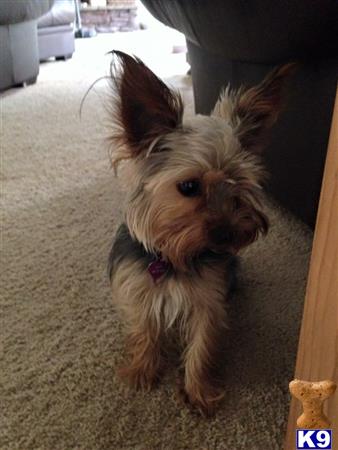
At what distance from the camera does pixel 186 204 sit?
37.9 inches

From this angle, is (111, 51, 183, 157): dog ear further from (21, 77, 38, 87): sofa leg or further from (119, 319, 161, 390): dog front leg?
(21, 77, 38, 87): sofa leg

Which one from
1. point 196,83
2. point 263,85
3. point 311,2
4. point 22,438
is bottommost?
point 22,438

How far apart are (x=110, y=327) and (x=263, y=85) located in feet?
2.31

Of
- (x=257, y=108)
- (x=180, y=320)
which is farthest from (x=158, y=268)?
(x=257, y=108)

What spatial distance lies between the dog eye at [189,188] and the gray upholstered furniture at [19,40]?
7.80ft

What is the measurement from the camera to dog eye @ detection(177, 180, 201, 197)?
3.15 ft

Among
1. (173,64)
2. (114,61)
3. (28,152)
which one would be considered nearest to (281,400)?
(114,61)

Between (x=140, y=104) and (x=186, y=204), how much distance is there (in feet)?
0.66

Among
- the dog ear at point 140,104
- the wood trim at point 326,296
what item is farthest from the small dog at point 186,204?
the wood trim at point 326,296

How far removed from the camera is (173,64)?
3883 mm

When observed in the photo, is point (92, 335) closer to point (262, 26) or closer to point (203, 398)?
point (203, 398)

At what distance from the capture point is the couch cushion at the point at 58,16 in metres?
3.70

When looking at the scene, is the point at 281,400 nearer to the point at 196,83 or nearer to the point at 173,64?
the point at 196,83

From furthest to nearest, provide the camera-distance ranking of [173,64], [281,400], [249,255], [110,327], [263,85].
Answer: [173,64] < [249,255] < [110,327] < [281,400] < [263,85]
